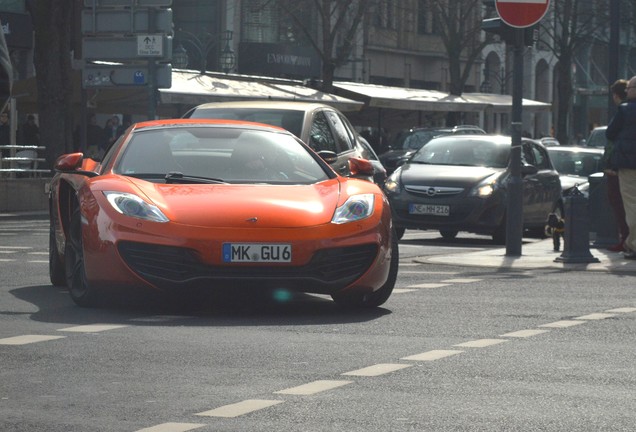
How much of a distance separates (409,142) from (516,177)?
28776 mm

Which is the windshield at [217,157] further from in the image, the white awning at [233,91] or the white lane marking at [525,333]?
the white awning at [233,91]

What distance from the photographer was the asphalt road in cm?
709

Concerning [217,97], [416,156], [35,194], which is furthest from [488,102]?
[416,156]

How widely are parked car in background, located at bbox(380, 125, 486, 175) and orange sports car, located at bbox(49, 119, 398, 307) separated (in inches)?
1237

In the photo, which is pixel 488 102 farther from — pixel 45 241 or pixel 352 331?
pixel 352 331

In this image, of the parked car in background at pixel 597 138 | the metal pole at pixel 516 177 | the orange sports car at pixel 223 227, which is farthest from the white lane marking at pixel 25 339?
the parked car in background at pixel 597 138

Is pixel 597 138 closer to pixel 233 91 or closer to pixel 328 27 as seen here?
pixel 233 91

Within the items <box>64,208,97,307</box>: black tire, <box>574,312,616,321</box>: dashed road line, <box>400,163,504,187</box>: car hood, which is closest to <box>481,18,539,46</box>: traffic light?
<box>400,163,504,187</box>: car hood

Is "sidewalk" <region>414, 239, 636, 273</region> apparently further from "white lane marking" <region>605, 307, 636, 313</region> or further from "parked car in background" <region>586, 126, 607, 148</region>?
"parked car in background" <region>586, 126, 607, 148</region>

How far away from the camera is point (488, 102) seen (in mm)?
57781

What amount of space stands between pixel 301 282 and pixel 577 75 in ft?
280

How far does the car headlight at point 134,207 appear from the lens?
11305mm

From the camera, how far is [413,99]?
50812 millimetres

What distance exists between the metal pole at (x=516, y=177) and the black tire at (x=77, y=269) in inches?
263
